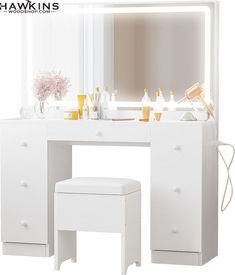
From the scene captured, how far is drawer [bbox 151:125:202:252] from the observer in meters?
5.82

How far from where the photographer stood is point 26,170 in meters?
6.19

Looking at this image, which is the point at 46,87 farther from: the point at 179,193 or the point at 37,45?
the point at 179,193

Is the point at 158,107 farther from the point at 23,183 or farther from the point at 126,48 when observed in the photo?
the point at 23,183

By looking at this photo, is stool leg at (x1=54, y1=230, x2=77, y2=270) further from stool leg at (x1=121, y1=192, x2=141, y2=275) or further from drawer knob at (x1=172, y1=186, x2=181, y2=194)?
drawer knob at (x1=172, y1=186, x2=181, y2=194)

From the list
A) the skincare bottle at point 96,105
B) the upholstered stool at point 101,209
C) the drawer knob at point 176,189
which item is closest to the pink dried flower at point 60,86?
Answer: the skincare bottle at point 96,105

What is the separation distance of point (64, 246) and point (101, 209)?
426 millimetres

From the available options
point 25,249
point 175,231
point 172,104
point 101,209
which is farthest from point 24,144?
point 175,231

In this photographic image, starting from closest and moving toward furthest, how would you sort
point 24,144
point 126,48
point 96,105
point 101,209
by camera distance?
point 101,209 < point 24,144 < point 96,105 < point 126,48

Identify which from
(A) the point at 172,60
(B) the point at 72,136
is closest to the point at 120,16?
(A) the point at 172,60

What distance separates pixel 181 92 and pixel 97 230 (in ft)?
4.11

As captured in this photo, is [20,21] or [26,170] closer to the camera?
[26,170]

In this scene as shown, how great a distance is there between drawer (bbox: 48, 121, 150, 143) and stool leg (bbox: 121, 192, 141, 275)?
0.39 metres

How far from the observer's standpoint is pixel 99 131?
600cm

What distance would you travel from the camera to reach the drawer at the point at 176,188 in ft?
19.1
